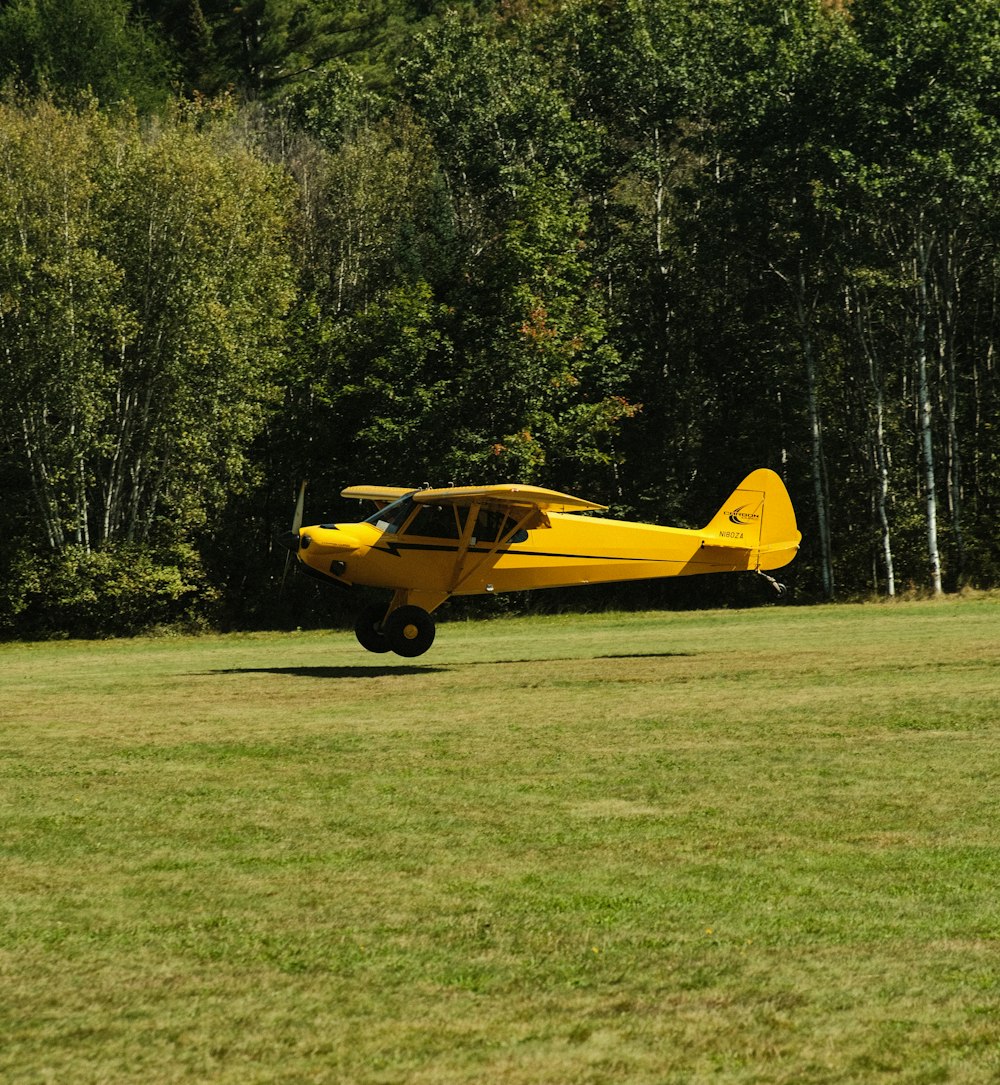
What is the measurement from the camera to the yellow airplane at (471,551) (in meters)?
21.0

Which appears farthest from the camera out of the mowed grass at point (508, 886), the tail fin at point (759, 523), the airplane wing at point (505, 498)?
the tail fin at point (759, 523)

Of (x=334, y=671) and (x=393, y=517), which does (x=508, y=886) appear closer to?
(x=334, y=671)

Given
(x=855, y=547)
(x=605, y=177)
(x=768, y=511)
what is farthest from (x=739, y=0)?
(x=768, y=511)

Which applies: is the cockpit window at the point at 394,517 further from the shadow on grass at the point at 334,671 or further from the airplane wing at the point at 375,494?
the airplane wing at the point at 375,494

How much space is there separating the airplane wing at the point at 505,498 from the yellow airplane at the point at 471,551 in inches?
0.8

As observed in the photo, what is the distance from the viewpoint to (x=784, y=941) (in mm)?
7379

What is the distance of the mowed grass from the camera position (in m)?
6.00

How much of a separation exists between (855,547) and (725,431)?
5.04 meters

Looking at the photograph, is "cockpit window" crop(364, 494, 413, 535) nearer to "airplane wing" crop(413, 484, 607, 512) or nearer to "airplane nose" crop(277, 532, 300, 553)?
"airplane wing" crop(413, 484, 607, 512)

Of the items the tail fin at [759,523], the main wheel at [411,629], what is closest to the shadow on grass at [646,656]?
the tail fin at [759,523]

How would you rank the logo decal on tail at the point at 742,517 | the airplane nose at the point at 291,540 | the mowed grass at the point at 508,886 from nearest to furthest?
the mowed grass at the point at 508,886
the airplane nose at the point at 291,540
the logo decal on tail at the point at 742,517

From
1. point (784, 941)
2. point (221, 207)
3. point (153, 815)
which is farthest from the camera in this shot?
point (221, 207)

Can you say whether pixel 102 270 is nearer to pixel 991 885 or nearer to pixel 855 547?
pixel 855 547

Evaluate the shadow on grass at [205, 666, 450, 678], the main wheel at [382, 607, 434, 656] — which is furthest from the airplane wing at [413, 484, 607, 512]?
the shadow on grass at [205, 666, 450, 678]
